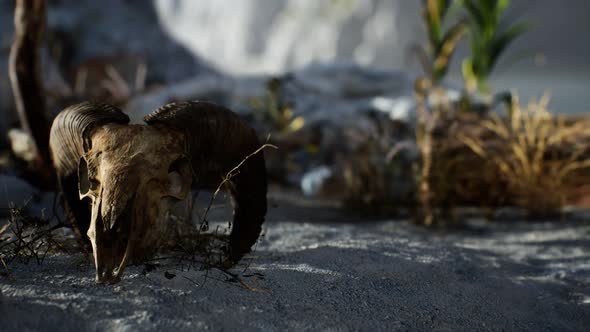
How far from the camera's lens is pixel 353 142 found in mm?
6348

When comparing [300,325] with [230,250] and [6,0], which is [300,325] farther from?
[6,0]

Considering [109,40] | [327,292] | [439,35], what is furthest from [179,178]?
[109,40]

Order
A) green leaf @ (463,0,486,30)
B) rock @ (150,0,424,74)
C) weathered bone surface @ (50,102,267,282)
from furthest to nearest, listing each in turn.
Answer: rock @ (150,0,424,74)
green leaf @ (463,0,486,30)
weathered bone surface @ (50,102,267,282)

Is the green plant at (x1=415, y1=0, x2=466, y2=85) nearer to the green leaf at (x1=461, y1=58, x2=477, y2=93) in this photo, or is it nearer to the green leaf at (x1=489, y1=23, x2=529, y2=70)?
the green leaf at (x1=461, y1=58, x2=477, y2=93)

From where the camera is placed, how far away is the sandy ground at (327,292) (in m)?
1.72

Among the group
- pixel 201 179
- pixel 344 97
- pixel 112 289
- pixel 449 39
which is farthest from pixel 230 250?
pixel 344 97

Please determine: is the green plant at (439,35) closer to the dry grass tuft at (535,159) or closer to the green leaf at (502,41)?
the green leaf at (502,41)

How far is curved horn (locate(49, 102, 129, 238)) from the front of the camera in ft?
6.86

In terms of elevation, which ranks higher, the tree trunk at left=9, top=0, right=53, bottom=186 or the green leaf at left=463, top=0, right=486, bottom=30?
the green leaf at left=463, top=0, right=486, bottom=30

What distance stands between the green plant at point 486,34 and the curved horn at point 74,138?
5.93m

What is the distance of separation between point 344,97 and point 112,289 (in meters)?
7.32

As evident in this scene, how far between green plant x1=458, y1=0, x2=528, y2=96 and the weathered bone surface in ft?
18.2

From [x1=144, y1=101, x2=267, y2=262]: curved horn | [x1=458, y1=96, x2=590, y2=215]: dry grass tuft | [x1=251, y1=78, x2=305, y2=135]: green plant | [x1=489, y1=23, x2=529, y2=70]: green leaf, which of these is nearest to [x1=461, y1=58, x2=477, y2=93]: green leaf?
[x1=489, y1=23, x2=529, y2=70]: green leaf

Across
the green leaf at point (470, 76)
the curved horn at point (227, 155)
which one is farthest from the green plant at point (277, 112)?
the curved horn at point (227, 155)
